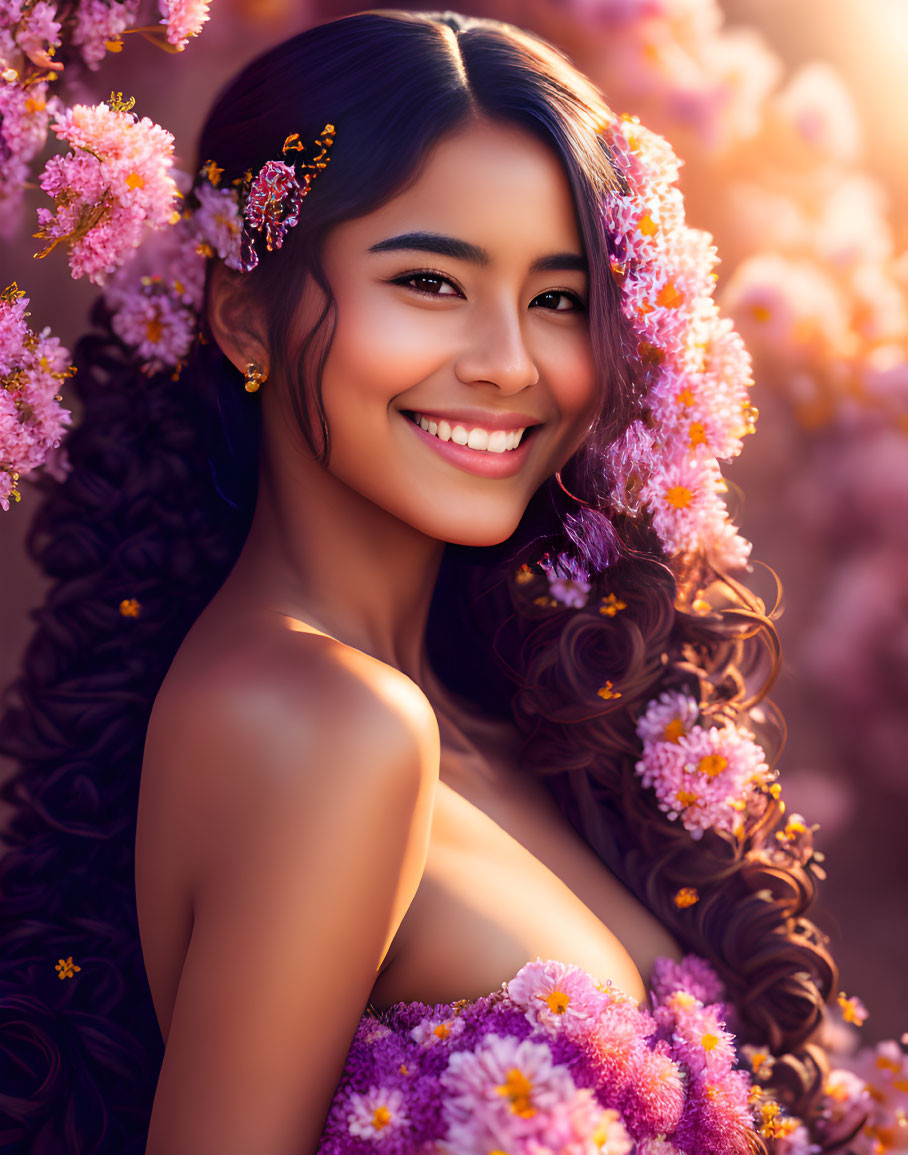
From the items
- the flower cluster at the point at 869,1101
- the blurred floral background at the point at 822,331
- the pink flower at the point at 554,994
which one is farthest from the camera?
the blurred floral background at the point at 822,331

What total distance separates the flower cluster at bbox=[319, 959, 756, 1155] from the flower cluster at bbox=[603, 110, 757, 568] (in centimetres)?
88

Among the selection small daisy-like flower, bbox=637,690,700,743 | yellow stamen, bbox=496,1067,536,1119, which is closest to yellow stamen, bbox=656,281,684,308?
small daisy-like flower, bbox=637,690,700,743

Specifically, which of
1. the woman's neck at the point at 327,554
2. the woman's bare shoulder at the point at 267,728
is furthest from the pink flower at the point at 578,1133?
the woman's neck at the point at 327,554

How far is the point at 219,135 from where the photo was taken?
197cm

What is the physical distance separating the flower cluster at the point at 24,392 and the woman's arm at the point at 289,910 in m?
0.74

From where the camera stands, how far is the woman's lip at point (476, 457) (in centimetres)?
175

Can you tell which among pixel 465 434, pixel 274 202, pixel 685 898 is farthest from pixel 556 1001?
pixel 274 202

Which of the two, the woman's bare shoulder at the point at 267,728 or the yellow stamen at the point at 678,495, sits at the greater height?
the yellow stamen at the point at 678,495

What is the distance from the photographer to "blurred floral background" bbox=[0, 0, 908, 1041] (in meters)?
2.96

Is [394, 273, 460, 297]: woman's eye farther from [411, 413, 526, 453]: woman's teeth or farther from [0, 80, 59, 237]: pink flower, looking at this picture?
[0, 80, 59, 237]: pink flower

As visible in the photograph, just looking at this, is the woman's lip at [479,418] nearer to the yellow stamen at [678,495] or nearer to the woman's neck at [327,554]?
the woman's neck at [327,554]

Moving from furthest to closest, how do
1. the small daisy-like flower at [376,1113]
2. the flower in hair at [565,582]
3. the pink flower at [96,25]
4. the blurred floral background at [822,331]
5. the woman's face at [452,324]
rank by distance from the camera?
the blurred floral background at [822,331] < the flower in hair at [565,582] < the pink flower at [96,25] < the woman's face at [452,324] < the small daisy-like flower at [376,1113]

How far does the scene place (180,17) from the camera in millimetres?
1931

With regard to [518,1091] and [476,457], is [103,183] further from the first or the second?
[518,1091]
